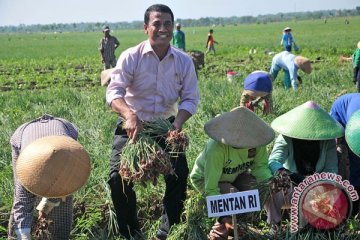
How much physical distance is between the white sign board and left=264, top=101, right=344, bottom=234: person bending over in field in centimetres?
41

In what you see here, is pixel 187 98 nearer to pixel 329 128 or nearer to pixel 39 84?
pixel 329 128

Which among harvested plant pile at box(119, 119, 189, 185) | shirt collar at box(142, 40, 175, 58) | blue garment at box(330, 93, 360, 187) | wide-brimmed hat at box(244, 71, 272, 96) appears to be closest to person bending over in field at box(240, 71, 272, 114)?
wide-brimmed hat at box(244, 71, 272, 96)

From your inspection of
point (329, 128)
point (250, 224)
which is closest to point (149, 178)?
point (250, 224)

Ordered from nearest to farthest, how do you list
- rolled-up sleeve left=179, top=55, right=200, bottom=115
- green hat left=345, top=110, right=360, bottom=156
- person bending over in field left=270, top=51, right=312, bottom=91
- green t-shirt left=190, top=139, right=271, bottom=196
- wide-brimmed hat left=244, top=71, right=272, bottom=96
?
green hat left=345, top=110, right=360, bottom=156, green t-shirt left=190, top=139, right=271, bottom=196, rolled-up sleeve left=179, top=55, right=200, bottom=115, wide-brimmed hat left=244, top=71, right=272, bottom=96, person bending over in field left=270, top=51, right=312, bottom=91

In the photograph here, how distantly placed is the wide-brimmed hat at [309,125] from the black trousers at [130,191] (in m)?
0.68

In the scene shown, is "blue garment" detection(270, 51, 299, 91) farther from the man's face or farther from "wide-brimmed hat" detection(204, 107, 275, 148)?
the man's face

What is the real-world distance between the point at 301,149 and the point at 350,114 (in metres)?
0.38

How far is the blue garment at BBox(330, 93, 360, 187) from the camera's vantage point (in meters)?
2.81

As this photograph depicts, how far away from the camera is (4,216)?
9.78 feet

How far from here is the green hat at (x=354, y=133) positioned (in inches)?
95.0

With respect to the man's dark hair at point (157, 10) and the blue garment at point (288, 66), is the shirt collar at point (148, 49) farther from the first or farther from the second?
the blue garment at point (288, 66)

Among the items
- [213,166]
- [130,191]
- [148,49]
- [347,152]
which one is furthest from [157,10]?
[347,152]

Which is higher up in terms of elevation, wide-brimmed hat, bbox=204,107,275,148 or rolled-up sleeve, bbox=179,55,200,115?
rolled-up sleeve, bbox=179,55,200,115

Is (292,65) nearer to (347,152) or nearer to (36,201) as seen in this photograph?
(347,152)
